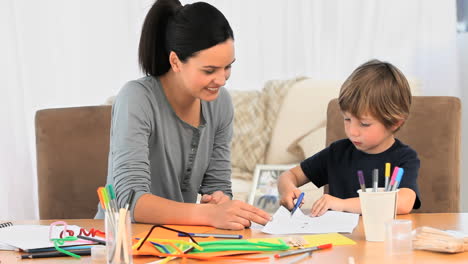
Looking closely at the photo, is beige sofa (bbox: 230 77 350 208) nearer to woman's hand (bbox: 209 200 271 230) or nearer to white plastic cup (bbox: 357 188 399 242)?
woman's hand (bbox: 209 200 271 230)

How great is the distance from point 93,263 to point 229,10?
2955 millimetres

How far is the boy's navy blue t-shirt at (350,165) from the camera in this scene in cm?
174

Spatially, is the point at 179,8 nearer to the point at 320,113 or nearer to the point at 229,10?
the point at 320,113

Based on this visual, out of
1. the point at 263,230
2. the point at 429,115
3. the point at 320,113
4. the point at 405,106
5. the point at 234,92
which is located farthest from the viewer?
the point at 234,92

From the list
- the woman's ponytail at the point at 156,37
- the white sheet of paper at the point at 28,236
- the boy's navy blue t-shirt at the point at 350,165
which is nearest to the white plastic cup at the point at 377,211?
the boy's navy blue t-shirt at the point at 350,165

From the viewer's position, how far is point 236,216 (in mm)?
1473

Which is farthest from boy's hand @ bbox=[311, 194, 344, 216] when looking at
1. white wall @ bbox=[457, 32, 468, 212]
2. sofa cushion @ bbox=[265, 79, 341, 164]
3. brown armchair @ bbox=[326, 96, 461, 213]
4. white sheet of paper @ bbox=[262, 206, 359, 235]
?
white wall @ bbox=[457, 32, 468, 212]

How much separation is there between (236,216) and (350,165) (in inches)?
19.7

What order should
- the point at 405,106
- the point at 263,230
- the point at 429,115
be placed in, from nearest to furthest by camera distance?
the point at 263,230, the point at 405,106, the point at 429,115

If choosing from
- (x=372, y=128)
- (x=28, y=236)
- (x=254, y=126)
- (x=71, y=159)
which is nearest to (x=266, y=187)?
(x=254, y=126)

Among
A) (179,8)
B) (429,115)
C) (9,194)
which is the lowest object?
(9,194)

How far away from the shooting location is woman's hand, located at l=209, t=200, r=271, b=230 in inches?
57.6

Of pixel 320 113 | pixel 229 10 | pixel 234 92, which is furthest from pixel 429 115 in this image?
pixel 229 10

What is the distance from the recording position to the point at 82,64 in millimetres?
4043
